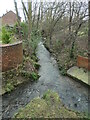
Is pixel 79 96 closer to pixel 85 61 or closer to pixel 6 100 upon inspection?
pixel 85 61

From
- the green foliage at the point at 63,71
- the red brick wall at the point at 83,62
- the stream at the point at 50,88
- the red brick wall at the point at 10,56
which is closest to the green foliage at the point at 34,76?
the stream at the point at 50,88

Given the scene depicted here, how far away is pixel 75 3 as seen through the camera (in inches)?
427

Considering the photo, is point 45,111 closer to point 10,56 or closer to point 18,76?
point 18,76

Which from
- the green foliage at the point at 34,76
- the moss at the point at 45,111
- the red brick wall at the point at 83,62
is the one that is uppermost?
the red brick wall at the point at 83,62

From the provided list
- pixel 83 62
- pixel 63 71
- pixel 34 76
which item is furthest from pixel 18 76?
pixel 83 62

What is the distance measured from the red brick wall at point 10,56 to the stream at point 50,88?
1.30 metres

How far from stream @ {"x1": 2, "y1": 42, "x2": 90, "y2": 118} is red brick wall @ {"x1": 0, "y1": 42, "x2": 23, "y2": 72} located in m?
1.30

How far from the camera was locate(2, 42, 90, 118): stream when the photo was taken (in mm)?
5895

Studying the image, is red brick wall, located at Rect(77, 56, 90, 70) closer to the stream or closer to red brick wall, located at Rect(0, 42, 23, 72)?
the stream

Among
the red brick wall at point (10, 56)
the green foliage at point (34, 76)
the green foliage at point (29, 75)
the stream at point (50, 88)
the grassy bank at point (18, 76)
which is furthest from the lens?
the green foliage at point (34, 76)

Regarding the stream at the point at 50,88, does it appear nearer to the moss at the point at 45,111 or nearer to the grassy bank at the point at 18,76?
the grassy bank at the point at 18,76

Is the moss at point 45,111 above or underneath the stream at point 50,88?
above

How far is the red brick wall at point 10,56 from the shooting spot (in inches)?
309

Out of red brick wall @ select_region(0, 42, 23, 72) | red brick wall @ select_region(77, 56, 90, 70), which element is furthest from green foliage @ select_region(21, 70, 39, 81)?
red brick wall @ select_region(77, 56, 90, 70)
